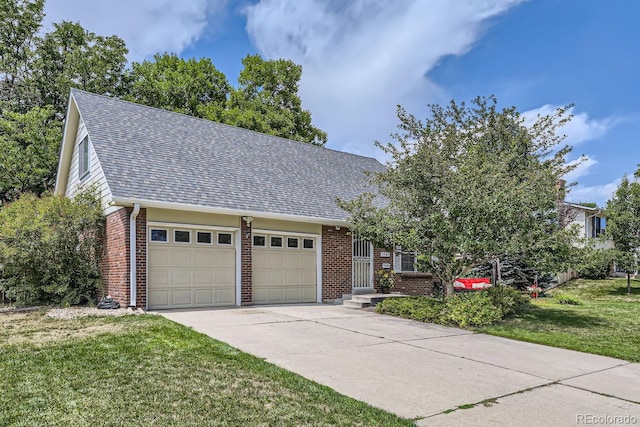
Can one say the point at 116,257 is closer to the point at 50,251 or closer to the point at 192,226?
the point at 50,251

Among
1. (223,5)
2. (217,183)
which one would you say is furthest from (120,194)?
(223,5)

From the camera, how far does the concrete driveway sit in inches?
183

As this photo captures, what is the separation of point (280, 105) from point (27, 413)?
26.4 metres

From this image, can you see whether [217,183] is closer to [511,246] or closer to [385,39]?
[385,39]

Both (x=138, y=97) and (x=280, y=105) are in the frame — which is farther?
(x=280, y=105)

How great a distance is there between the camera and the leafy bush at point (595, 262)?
10.5 metres

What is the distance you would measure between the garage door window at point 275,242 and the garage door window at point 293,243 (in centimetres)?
30

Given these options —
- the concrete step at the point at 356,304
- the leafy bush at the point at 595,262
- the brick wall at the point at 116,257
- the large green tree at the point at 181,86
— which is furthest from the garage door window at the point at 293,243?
the large green tree at the point at 181,86

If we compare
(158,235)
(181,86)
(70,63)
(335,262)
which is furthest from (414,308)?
(181,86)

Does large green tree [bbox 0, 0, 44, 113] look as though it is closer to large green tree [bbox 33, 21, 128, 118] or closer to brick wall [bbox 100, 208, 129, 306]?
large green tree [bbox 33, 21, 128, 118]

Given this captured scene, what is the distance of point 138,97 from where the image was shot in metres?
25.1

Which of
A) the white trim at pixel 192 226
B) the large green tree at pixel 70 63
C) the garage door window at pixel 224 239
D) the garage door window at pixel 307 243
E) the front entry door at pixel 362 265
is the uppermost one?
the large green tree at pixel 70 63

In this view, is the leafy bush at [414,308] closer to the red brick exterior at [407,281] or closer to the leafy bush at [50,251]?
the red brick exterior at [407,281]

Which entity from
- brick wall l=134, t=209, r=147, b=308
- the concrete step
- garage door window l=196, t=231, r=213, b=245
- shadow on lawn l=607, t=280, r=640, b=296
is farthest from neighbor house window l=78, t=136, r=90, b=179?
shadow on lawn l=607, t=280, r=640, b=296
